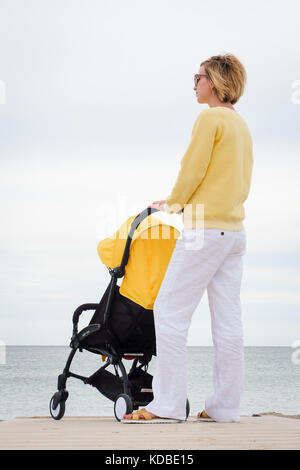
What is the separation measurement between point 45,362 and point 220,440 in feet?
147

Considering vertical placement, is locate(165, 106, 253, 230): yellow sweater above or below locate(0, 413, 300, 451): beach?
above

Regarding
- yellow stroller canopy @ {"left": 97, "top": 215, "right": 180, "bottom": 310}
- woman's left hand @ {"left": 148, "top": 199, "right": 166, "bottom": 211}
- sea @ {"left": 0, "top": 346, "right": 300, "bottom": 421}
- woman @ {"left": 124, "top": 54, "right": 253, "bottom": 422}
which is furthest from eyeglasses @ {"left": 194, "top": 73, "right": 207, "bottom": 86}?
sea @ {"left": 0, "top": 346, "right": 300, "bottom": 421}

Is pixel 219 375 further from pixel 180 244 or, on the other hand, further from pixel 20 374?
pixel 20 374

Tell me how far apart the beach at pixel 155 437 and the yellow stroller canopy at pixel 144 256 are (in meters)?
0.85

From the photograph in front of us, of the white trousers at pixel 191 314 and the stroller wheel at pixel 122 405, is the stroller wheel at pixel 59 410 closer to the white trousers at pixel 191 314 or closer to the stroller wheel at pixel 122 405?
the stroller wheel at pixel 122 405

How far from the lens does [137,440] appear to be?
2.69m

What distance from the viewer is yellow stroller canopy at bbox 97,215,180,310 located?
3.89 meters

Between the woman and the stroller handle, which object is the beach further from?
the stroller handle

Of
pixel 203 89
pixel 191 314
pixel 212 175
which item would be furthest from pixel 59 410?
pixel 203 89

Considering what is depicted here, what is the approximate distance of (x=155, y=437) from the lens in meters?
2.75

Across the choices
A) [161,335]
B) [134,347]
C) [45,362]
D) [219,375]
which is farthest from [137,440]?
[45,362]

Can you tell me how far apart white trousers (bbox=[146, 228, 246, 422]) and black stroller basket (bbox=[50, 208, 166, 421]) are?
49 cm

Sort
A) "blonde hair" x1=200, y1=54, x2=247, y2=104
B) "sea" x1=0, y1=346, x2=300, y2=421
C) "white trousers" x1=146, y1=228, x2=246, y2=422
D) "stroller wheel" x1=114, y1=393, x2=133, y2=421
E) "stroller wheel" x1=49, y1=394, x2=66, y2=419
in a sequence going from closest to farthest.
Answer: "white trousers" x1=146, y1=228, x2=246, y2=422 → "blonde hair" x1=200, y1=54, x2=247, y2=104 → "stroller wheel" x1=114, y1=393, x2=133, y2=421 → "stroller wheel" x1=49, y1=394, x2=66, y2=419 → "sea" x1=0, y1=346, x2=300, y2=421

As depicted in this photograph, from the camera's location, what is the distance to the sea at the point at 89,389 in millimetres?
24859
